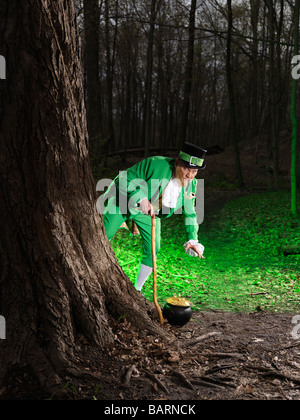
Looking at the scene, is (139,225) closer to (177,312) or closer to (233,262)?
(177,312)

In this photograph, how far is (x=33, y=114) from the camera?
2.69m

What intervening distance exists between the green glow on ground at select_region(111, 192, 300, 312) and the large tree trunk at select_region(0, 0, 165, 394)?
228 cm

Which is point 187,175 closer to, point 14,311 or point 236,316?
point 236,316

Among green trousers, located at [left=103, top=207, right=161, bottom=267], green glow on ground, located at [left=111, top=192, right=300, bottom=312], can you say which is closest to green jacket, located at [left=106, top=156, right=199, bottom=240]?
green trousers, located at [left=103, top=207, right=161, bottom=267]

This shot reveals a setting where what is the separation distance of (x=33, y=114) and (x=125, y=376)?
2.14 metres

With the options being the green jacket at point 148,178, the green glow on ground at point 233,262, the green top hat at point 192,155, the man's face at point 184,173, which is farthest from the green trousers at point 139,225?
the green top hat at point 192,155

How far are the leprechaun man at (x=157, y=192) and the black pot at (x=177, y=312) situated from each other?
0.78m

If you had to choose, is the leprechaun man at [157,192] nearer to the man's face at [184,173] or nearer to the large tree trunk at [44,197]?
the man's face at [184,173]

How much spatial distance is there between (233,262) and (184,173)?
386 centimetres

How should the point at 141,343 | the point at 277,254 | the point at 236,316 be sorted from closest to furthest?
the point at 141,343, the point at 236,316, the point at 277,254

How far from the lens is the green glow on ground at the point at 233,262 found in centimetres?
529

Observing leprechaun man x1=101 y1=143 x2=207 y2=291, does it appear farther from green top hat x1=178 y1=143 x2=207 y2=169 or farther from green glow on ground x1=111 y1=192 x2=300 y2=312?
green glow on ground x1=111 y1=192 x2=300 y2=312
